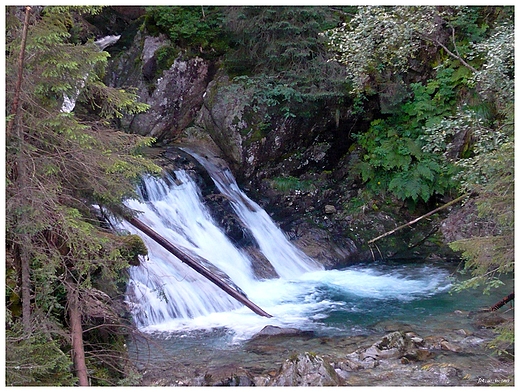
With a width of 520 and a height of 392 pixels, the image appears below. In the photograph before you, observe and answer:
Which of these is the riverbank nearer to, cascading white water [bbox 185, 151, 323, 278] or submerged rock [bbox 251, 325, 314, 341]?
submerged rock [bbox 251, 325, 314, 341]

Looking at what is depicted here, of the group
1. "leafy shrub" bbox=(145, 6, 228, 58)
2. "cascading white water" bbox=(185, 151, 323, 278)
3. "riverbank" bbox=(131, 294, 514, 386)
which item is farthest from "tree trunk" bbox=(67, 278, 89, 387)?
"leafy shrub" bbox=(145, 6, 228, 58)

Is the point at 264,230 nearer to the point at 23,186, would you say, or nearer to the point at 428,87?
the point at 428,87

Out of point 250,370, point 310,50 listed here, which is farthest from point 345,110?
point 250,370

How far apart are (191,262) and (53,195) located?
3083mm

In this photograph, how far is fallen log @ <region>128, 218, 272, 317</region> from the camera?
606cm

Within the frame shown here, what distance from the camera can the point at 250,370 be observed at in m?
6.34

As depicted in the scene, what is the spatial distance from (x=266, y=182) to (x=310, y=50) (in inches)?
140

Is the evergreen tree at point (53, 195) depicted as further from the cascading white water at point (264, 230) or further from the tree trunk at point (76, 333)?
the cascading white water at point (264, 230)

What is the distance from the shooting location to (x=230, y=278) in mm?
9297

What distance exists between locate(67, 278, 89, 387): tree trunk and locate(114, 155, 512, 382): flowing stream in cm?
153

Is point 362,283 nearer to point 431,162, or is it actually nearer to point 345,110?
point 431,162

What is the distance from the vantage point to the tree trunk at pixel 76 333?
4364 mm

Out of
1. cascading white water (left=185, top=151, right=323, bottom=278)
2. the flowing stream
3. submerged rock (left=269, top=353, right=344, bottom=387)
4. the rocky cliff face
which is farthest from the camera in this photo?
the rocky cliff face

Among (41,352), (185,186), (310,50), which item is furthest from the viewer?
(310,50)
